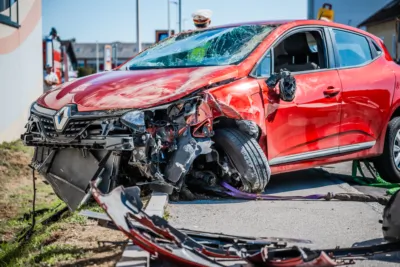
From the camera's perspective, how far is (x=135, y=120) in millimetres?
5059

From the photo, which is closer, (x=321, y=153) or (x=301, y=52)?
(x=321, y=153)

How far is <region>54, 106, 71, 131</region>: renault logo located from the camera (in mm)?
5328

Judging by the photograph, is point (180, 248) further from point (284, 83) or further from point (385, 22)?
point (385, 22)

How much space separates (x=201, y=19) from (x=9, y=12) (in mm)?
6455

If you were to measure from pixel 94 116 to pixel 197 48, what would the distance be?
176 cm

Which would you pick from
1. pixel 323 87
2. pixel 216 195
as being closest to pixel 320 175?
pixel 323 87

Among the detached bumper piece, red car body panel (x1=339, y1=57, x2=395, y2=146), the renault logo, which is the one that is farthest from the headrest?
the detached bumper piece

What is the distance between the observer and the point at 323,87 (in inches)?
251

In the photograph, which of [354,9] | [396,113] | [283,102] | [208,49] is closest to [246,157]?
[283,102]

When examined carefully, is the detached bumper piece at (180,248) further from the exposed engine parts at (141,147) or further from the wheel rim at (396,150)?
the wheel rim at (396,150)

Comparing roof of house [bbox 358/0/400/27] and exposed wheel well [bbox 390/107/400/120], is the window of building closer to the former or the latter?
exposed wheel well [bbox 390/107/400/120]

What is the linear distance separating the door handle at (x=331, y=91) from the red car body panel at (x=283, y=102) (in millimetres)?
20

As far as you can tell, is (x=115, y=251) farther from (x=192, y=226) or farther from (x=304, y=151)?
(x=304, y=151)

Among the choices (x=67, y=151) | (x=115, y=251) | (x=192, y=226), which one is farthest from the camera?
(x=67, y=151)
